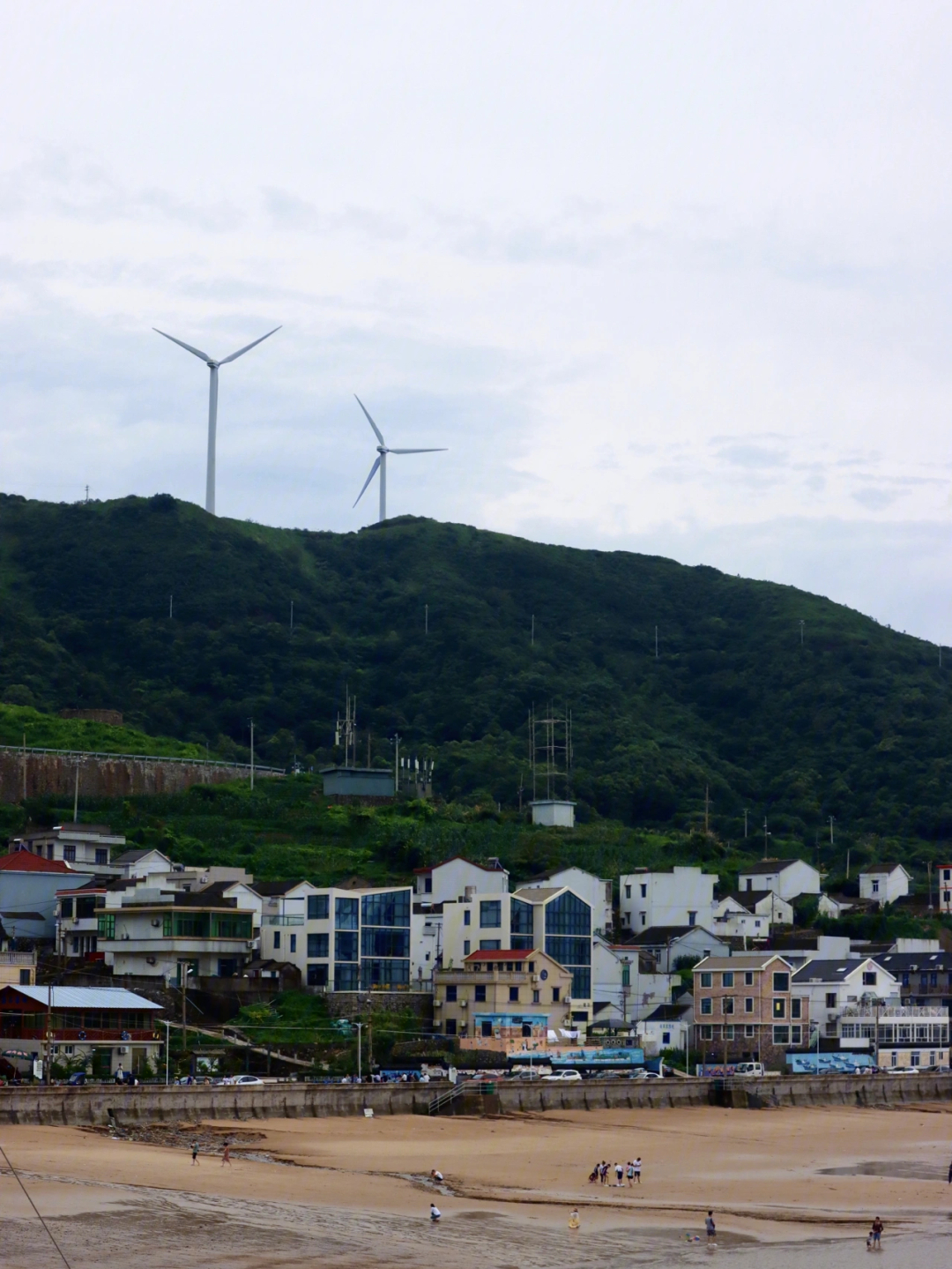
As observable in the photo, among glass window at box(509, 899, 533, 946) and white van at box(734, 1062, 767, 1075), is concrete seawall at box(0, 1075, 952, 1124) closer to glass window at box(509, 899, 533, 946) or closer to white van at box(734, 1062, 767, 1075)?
white van at box(734, 1062, 767, 1075)

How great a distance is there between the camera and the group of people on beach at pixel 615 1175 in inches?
2304

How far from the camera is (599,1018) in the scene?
99312 millimetres

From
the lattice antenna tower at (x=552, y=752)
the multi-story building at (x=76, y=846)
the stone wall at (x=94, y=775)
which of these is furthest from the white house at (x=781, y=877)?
the multi-story building at (x=76, y=846)

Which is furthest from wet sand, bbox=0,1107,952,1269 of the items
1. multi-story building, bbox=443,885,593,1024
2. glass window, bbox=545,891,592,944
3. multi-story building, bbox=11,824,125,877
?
multi-story building, bbox=11,824,125,877

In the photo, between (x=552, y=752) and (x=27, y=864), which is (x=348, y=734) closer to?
(x=552, y=752)

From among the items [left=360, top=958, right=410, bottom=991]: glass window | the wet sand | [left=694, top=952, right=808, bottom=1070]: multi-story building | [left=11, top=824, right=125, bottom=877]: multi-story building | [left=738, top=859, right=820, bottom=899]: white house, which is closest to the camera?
the wet sand

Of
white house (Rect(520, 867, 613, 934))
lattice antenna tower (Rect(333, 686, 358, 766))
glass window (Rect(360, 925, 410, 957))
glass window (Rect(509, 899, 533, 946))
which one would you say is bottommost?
glass window (Rect(360, 925, 410, 957))

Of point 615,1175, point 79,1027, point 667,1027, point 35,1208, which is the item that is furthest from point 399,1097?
point 35,1208

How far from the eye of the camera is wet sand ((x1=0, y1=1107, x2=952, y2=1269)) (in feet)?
152

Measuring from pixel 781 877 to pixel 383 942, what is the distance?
3779 centimetres

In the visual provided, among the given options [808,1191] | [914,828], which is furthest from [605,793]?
[808,1191]

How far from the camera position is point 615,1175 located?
192ft

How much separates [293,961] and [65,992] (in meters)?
19.4

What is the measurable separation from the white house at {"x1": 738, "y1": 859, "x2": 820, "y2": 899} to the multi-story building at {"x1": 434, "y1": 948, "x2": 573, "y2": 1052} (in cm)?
3380
